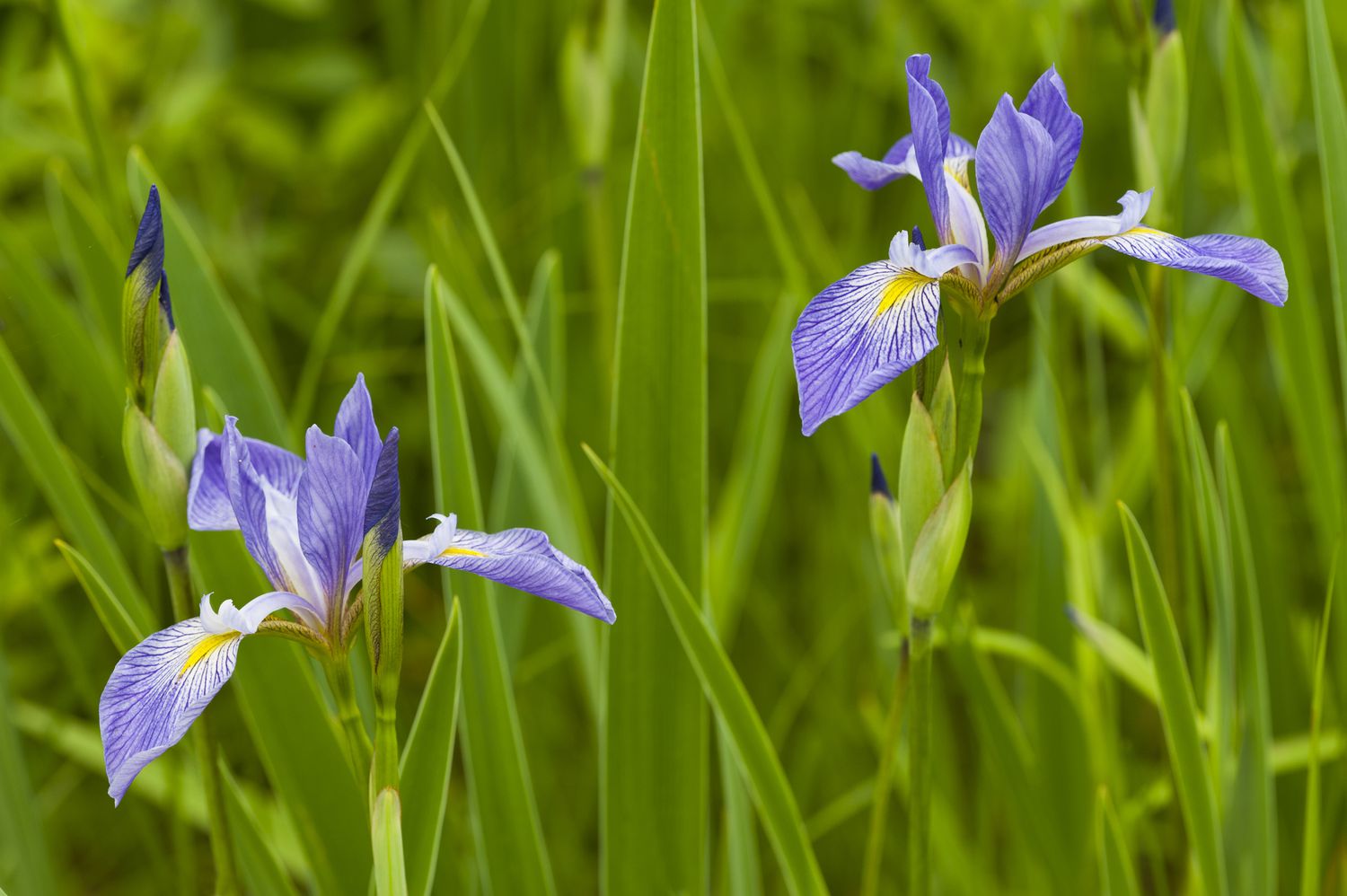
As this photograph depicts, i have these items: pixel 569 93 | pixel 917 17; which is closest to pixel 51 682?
pixel 569 93

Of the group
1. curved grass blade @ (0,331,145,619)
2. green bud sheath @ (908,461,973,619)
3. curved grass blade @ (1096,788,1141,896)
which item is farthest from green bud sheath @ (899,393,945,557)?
curved grass blade @ (0,331,145,619)

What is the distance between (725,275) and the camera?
166 centimetres

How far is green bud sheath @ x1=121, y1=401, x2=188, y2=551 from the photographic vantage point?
1.86ft

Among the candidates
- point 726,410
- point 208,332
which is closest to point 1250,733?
point 208,332

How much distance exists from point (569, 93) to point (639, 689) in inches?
27.9

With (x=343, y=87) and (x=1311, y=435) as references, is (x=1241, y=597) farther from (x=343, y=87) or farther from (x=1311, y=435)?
(x=343, y=87)

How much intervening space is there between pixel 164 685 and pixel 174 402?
0.59ft

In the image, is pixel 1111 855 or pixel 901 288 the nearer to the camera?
pixel 901 288

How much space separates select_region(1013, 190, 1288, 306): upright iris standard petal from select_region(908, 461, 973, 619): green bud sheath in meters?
0.11

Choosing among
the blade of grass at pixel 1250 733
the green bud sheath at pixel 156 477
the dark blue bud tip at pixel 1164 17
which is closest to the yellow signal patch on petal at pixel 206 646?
the green bud sheath at pixel 156 477

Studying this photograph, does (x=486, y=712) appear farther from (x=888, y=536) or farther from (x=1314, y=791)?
(x=1314, y=791)

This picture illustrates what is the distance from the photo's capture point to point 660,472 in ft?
2.43

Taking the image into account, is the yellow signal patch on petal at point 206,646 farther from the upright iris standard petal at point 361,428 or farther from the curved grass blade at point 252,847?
the curved grass blade at point 252,847

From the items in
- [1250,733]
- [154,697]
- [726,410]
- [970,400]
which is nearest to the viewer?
[154,697]
